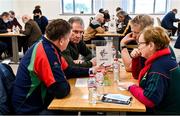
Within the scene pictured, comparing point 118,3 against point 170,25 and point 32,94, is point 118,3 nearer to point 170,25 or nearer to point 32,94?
point 170,25

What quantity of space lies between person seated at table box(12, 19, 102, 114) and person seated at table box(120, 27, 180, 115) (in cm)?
51

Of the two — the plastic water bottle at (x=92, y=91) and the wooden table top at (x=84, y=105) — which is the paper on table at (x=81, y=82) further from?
the plastic water bottle at (x=92, y=91)

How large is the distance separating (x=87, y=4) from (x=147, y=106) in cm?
971

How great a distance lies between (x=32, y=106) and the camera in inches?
72.9

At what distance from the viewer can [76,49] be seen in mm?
2963

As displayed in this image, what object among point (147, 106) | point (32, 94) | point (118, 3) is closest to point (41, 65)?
point (32, 94)

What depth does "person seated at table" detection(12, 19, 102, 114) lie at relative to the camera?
1747 millimetres

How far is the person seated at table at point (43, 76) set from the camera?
5.73 ft

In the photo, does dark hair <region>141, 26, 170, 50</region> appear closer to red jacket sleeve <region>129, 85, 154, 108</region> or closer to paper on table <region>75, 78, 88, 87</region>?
red jacket sleeve <region>129, 85, 154, 108</region>

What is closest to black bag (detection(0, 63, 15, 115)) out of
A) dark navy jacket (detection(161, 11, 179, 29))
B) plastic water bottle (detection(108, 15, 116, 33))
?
plastic water bottle (detection(108, 15, 116, 33))

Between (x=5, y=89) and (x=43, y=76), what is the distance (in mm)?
308

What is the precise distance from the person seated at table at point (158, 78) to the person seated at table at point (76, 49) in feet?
2.46

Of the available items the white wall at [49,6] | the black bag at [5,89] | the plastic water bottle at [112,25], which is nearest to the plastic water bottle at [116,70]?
the black bag at [5,89]

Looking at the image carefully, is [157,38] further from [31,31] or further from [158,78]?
[31,31]
